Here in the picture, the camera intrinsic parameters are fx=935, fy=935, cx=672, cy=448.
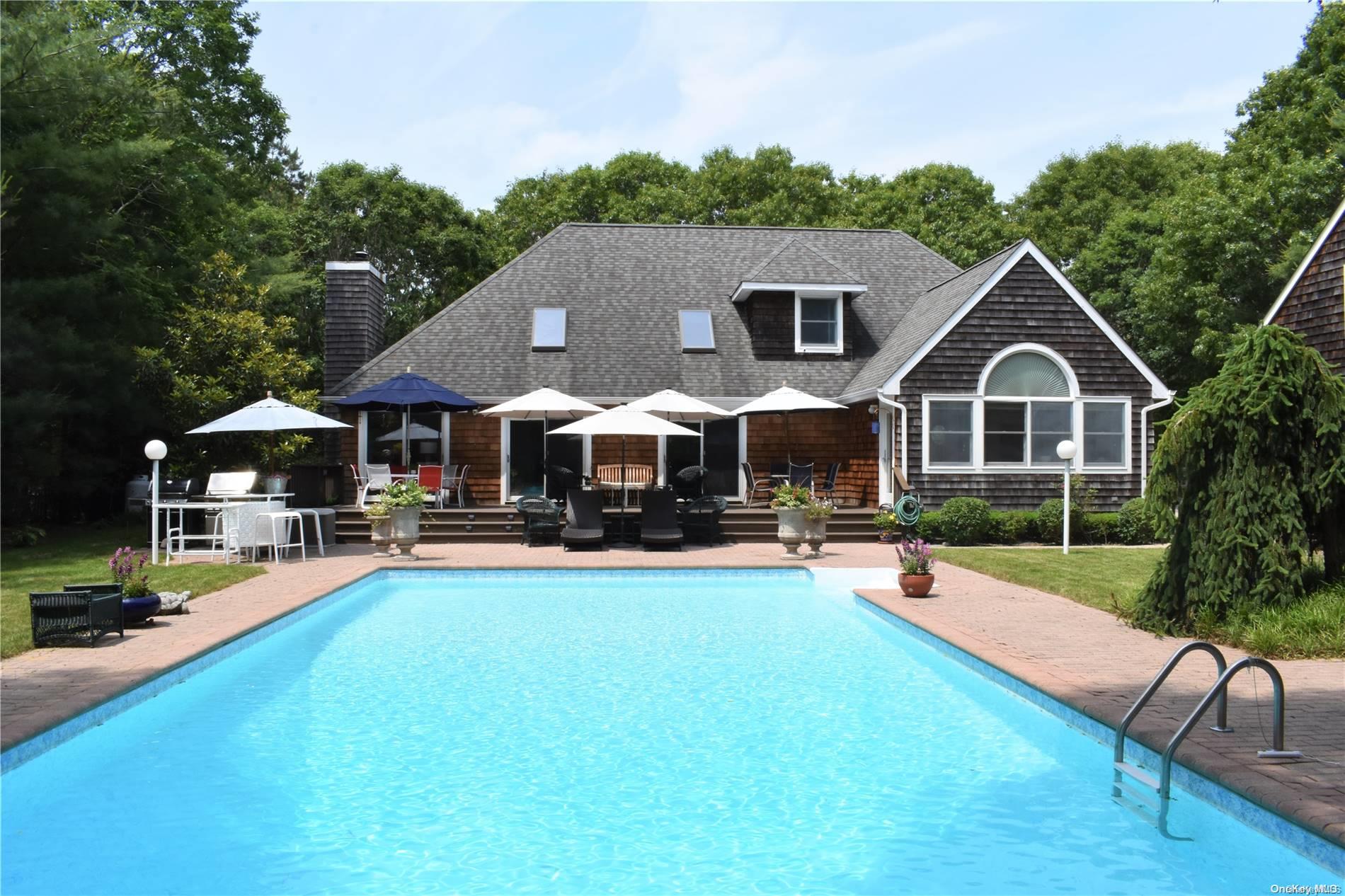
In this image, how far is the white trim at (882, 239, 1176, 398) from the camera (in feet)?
60.0

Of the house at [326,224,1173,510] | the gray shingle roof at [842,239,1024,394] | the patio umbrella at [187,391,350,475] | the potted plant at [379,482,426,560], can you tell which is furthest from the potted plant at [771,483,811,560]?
the patio umbrella at [187,391,350,475]

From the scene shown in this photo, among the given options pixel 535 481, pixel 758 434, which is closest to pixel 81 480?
pixel 535 481

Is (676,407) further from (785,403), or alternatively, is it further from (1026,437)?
(1026,437)

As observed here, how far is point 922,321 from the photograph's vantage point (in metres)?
20.6

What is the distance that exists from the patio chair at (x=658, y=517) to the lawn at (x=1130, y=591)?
15.0 ft

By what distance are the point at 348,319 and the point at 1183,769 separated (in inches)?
770

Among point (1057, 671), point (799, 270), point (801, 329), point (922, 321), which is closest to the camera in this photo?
point (1057, 671)

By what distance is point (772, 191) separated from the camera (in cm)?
3953

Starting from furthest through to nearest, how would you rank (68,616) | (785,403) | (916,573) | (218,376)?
(218,376) → (785,403) → (916,573) → (68,616)

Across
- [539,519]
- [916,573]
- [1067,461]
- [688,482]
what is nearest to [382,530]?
[539,519]

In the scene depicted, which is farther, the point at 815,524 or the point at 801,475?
the point at 801,475

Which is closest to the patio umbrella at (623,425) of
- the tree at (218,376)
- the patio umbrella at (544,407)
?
the patio umbrella at (544,407)

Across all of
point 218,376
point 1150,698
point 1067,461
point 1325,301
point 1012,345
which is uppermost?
point 1325,301

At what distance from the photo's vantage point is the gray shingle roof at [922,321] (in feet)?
61.7
